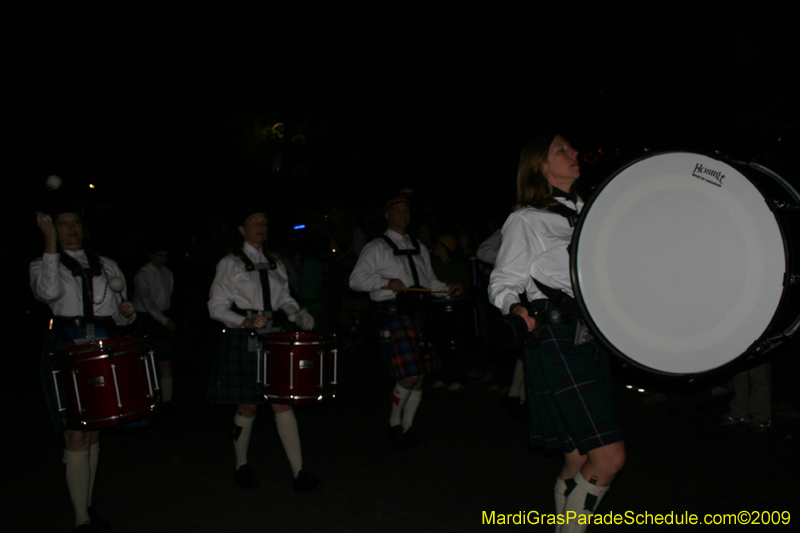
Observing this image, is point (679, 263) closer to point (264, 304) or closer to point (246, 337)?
point (264, 304)

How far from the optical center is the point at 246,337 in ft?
14.6

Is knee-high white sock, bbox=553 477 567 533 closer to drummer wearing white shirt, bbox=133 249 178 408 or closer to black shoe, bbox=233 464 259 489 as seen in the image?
black shoe, bbox=233 464 259 489

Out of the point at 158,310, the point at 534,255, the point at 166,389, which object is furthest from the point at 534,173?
the point at 158,310

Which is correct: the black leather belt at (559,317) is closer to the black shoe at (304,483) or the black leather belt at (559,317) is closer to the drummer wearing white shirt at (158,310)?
the black shoe at (304,483)

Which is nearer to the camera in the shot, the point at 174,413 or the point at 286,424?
the point at 286,424

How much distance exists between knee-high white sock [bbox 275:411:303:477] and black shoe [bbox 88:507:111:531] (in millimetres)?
1076

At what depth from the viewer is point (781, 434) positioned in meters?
5.51

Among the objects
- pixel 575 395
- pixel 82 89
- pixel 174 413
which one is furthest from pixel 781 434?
pixel 82 89

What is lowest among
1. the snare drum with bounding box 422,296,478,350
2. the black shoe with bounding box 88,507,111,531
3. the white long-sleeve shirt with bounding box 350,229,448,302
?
the black shoe with bounding box 88,507,111,531

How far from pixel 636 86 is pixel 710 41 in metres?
1.43

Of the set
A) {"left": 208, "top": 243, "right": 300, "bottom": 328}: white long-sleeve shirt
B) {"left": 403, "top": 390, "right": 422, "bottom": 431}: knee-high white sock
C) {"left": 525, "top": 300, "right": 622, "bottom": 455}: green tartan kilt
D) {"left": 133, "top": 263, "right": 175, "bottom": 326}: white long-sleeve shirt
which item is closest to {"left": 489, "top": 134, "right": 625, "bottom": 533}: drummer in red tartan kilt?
{"left": 525, "top": 300, "right": 622, "bottom": 455}: green tartan kilt

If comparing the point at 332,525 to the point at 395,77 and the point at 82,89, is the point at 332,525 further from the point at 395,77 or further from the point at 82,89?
the point at 82,89

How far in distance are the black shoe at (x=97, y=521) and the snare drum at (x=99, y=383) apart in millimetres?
578

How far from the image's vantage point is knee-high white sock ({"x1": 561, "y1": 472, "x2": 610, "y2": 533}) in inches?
110
